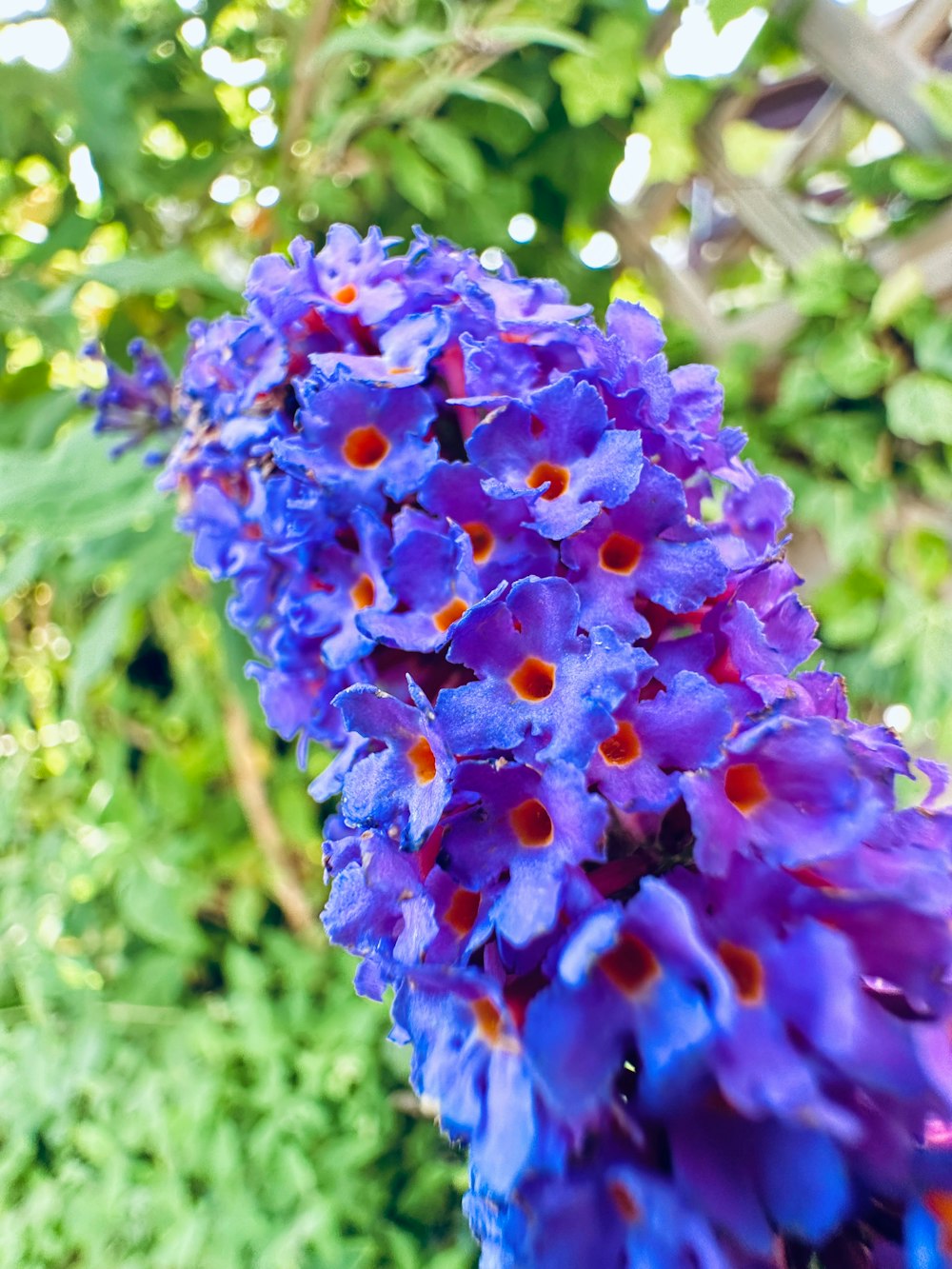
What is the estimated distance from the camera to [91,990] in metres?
1.07

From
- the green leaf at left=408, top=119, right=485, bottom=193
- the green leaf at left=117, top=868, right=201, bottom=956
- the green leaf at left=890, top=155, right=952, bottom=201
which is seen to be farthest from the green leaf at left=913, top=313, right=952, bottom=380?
the green leaf at left=117, top=868, right=201, bottom=956

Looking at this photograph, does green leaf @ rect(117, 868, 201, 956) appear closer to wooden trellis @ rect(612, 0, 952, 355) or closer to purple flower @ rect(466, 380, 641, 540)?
purple flower @ rect(466, 380, 641, 540)

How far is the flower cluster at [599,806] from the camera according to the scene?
264 millimetres

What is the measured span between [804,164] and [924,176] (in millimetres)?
192

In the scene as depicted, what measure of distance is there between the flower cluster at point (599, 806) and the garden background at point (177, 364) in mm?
482

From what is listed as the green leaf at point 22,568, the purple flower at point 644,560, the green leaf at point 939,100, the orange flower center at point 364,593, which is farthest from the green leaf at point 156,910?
the green leaf at point 939,100

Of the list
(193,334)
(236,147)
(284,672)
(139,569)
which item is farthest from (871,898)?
(236,147)

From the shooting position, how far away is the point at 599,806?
289 millimetres

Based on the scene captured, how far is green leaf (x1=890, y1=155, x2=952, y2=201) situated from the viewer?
36.6 inches

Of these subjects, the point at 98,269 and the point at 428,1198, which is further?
the point at 428,1198

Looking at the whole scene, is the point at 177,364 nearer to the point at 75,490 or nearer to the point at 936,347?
the point at 75,490

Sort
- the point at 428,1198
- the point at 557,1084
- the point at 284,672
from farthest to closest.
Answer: the point at 428,1198 → the point at 284,672 → the point at 557,1084

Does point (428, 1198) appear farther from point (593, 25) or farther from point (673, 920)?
point (593, 25)

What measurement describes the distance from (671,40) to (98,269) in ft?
2.23
